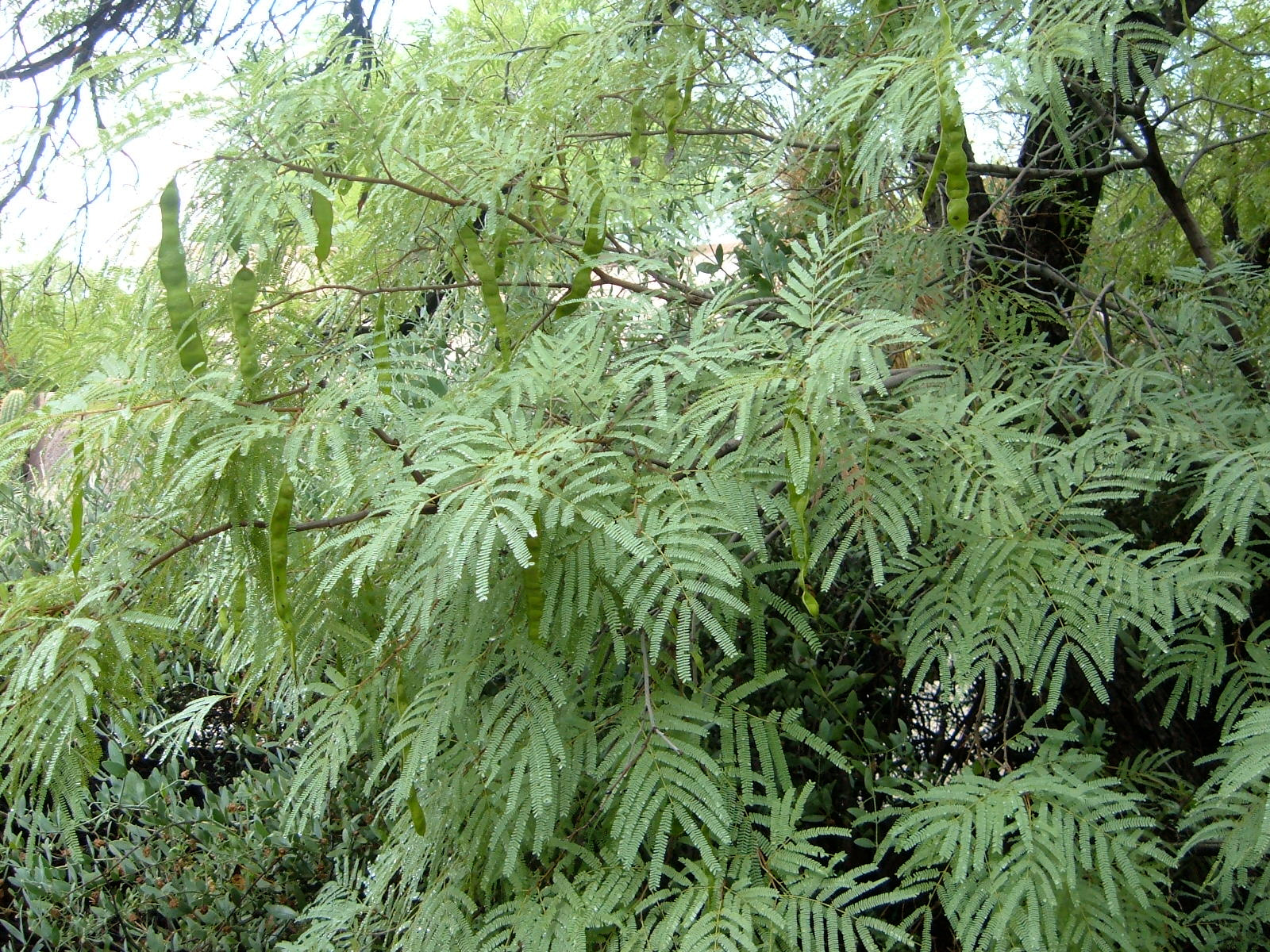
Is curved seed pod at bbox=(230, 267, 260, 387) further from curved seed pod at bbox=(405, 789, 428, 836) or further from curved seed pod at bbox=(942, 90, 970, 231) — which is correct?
curved seed pod at bbox=(942, 90, 970, 231)

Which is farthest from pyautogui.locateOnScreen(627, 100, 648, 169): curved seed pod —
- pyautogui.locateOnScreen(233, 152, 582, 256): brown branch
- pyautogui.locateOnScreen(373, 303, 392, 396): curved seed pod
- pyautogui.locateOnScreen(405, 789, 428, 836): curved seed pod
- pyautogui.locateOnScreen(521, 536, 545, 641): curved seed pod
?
pyautogui.locateOnScreen(405, 789, 428, 836): curved seed pod

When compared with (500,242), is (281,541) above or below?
below

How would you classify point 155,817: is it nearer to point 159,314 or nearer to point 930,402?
point 159,314

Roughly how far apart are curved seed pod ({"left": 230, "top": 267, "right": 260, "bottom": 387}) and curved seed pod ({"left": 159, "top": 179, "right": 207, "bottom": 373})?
2.4 inches

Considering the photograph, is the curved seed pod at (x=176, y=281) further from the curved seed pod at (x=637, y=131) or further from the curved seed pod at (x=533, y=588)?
the curved seed pod at (x=637, y=131)

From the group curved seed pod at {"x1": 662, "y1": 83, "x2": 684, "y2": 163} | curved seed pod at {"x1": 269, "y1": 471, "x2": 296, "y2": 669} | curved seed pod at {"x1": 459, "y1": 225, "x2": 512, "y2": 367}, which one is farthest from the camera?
curved seed pod at {"x1": 662, "y1": 83, "x2": 684, "y2": 163}

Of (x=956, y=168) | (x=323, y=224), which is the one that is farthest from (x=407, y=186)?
(x=956, y=168)

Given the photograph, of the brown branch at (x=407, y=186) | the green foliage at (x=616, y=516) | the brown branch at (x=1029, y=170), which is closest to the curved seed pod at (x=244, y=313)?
the green foliage at (x=616, y=516)

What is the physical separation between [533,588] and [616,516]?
0.15 m

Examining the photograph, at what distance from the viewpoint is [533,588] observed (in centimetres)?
146

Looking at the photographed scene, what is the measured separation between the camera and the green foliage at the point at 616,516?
1.50 metres

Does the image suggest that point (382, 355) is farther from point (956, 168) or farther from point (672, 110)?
point (956, 168)

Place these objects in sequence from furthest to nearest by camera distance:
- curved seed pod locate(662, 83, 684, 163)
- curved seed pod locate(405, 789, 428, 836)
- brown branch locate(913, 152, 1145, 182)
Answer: brown branch locate(913, 152, 1145, 182) < curved seed pod locate(662, 83, 684, 163) < curved seed pod locate(405, 789, 428, 836)

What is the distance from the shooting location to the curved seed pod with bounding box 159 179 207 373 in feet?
5.14
